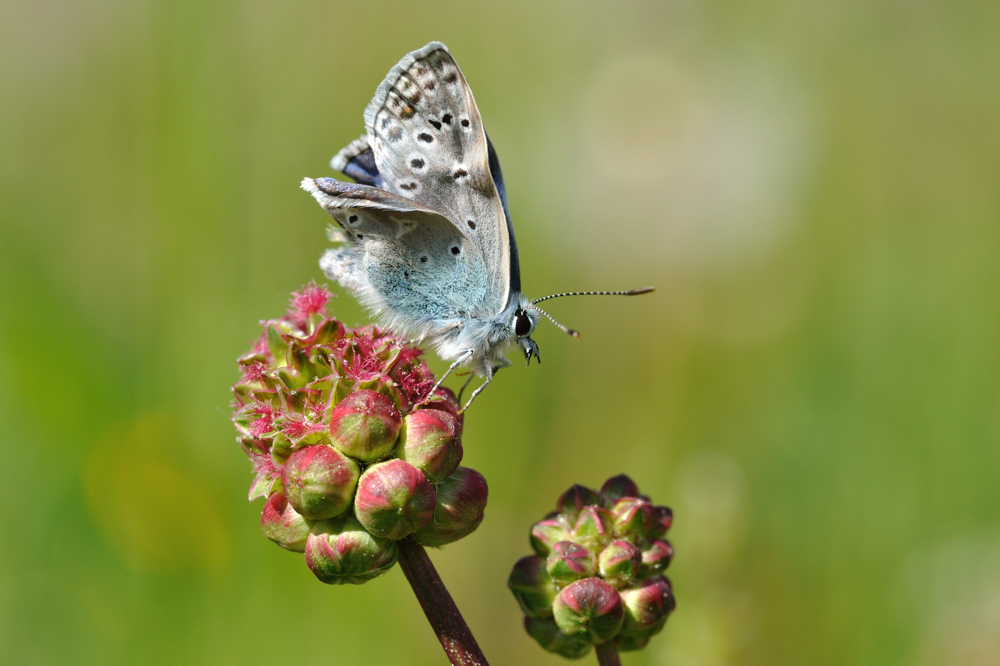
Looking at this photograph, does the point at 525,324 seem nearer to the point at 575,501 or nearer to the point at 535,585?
the point at 575,501

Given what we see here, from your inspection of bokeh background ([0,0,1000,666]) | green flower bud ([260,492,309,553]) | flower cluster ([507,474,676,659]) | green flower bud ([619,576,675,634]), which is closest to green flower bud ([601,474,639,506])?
flower cluster ([507,474,676,659])

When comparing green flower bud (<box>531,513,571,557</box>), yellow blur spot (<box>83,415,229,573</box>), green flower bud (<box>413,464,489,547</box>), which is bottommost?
yellow blur spot (<box>83,415,229,573</box>)

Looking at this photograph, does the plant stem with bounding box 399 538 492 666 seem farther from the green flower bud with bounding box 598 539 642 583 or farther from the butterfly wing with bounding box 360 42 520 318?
the butterfly wing with bounding box 360 42 520 318

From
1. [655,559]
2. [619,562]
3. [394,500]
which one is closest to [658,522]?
[655,559]

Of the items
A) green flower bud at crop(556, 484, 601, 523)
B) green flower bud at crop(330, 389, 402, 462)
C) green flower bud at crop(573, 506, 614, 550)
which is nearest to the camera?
green flower bud at crop(330, 389, 402, 462)

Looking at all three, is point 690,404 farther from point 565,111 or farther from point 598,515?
point 598,515

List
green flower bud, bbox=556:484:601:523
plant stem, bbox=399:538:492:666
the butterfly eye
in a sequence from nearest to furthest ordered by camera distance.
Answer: plant stem, bbox=399:538:492:666 → green flower bud, bbox=556:484:601:523 → the butterfly eye
